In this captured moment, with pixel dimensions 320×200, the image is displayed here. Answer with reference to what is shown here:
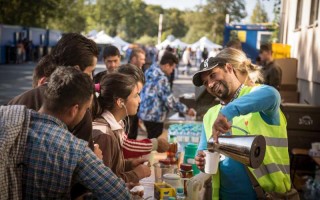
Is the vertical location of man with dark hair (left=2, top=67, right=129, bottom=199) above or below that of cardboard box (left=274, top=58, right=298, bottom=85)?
above

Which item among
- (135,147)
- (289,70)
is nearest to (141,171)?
(135,147)

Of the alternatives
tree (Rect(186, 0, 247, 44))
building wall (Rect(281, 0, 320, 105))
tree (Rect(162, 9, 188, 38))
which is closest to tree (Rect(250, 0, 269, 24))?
tree (Rect(186, 0, 247, 44))

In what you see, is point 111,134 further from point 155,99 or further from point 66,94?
point 155,99

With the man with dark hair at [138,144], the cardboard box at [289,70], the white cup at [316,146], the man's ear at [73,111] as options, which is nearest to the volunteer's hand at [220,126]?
the man's ear at [73,111]

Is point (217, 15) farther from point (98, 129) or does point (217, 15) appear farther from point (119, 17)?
point (98, 129)

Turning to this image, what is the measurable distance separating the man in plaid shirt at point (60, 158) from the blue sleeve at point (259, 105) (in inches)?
25.3

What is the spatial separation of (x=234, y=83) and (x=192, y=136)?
2307 mm

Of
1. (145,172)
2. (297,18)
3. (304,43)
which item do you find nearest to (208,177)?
(145,172)

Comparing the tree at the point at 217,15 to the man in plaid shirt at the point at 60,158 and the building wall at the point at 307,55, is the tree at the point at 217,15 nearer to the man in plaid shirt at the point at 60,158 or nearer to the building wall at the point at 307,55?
the building wall at the point at 307,55

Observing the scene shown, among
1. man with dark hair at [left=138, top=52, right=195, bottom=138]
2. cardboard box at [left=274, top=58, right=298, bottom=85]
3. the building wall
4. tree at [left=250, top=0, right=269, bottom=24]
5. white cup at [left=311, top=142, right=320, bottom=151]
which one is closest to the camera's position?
white cup at [left=311, top=142, right=320, bottom=151]

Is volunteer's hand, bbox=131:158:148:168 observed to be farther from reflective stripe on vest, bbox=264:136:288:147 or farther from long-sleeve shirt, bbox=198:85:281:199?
reflective stripe on vest, bbox=264:136:288:147

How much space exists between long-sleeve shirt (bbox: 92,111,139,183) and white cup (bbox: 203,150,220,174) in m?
0.61

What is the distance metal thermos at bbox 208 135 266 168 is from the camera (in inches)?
89.3

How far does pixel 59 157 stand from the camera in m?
2.11
